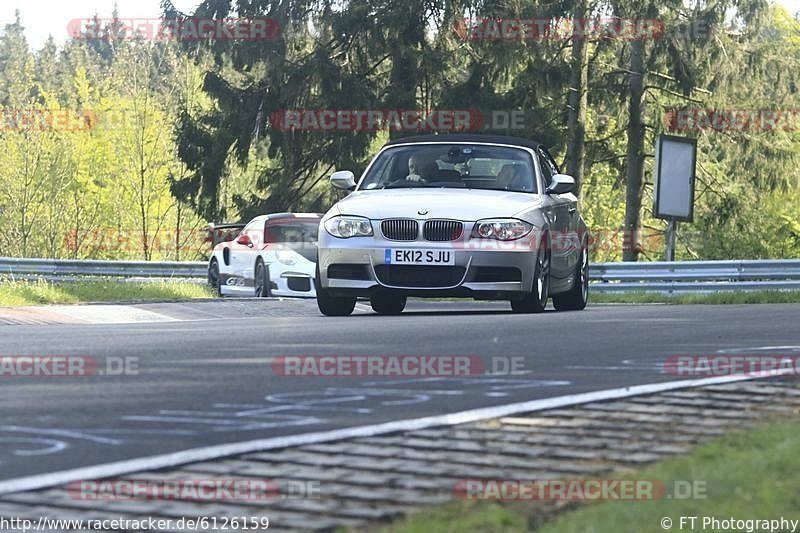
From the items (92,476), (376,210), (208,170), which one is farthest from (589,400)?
(208,170)

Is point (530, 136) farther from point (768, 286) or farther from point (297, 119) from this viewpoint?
point (768, 286)

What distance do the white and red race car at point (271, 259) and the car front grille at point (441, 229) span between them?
8.91 meters

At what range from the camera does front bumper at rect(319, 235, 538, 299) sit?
1412cm

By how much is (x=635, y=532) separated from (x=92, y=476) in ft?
6.77

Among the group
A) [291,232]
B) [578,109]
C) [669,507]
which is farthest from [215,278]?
[669,507]

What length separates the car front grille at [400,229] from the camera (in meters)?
14.1

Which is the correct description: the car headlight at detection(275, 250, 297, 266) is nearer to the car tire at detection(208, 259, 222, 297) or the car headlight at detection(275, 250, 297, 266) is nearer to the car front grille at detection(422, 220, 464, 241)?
the car tire at detection(208, 259, 222, 297)

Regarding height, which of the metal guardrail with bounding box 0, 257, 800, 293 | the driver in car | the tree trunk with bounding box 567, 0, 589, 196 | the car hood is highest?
the tree trunk with bounding box 567, 0, 589, 196

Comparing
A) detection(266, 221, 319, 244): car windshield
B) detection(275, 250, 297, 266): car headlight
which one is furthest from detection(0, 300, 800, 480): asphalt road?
detection(266, 221, 319, 244): car windshield

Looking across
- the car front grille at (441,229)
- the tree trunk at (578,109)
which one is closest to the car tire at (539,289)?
the car front grille at (441,229)

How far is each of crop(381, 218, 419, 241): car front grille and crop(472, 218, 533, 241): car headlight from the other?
21.6 inches

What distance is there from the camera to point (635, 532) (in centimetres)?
448

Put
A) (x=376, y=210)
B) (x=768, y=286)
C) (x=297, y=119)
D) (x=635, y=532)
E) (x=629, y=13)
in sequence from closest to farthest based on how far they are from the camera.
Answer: (x=635, y=532) → (x=376, y=210) → (x=768, y=286) → (x=629, y=13) → (x=297, y=119)

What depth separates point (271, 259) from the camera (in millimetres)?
23453
